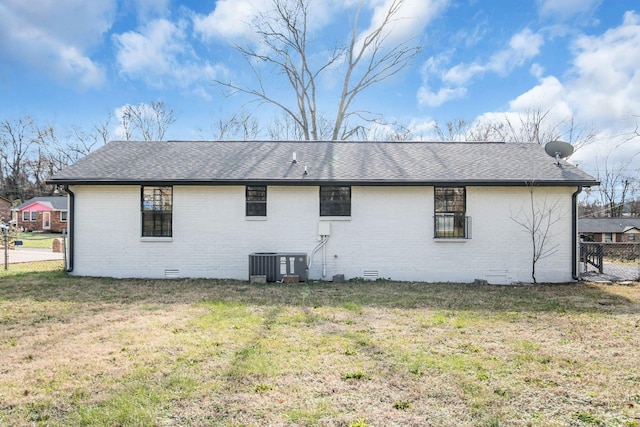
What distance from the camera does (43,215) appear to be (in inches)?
1442

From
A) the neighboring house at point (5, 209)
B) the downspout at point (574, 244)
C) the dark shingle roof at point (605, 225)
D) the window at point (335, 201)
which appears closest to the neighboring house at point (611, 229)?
the dark shingle roof at point (605, 225)

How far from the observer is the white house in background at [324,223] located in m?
10.2

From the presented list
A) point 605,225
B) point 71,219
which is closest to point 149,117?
point 71,219

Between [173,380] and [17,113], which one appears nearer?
[173,380]

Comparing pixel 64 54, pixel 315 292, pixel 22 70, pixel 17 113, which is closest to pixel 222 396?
pixel 315 292

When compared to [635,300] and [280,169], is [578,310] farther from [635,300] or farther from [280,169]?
[280,169]

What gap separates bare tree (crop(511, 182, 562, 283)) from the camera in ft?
33.3

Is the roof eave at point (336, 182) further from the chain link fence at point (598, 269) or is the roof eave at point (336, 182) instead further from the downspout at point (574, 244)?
the chain link fence at point (598, 269)

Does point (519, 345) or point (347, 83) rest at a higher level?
point (347, 83)

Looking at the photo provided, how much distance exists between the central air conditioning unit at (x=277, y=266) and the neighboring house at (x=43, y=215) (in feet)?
111

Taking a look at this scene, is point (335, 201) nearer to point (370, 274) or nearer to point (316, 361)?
point (370, 274)

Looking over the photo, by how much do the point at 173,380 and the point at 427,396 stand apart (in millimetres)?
2535

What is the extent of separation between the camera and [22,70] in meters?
21.2

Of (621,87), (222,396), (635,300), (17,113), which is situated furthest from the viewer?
(17,113)
